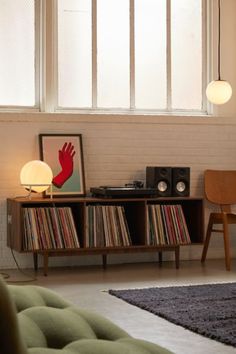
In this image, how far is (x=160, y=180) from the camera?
265 inches

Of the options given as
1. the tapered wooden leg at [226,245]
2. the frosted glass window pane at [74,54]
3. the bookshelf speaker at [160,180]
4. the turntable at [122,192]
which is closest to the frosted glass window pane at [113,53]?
the frosted glass window pane at [74,54]

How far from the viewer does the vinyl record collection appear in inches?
247

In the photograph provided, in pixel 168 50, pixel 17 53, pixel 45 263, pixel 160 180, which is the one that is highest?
pixel 168 50

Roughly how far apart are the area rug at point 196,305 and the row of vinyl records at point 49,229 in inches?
43.7

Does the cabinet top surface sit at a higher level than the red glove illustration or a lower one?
lower

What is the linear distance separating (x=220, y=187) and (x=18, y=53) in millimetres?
2442

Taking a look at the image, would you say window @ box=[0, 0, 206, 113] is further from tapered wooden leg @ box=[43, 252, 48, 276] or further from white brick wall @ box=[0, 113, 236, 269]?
tapered wooden leg @ box=[43, 252, 48, 276]

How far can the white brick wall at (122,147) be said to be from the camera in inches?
259

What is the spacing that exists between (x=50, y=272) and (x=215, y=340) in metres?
2.87

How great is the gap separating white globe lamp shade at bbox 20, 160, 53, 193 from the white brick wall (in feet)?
1.47

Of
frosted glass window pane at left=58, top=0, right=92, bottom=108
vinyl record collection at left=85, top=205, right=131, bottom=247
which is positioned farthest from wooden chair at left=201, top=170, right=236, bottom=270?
frosted glass window pane at left=58, top=0, right=92, bottom=108

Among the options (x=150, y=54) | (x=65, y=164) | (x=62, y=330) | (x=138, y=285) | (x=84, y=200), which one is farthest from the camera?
(x=150, y=54)

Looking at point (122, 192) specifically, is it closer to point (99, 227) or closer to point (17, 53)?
point (99, 227)

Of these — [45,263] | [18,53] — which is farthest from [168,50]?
A: [45,263]
